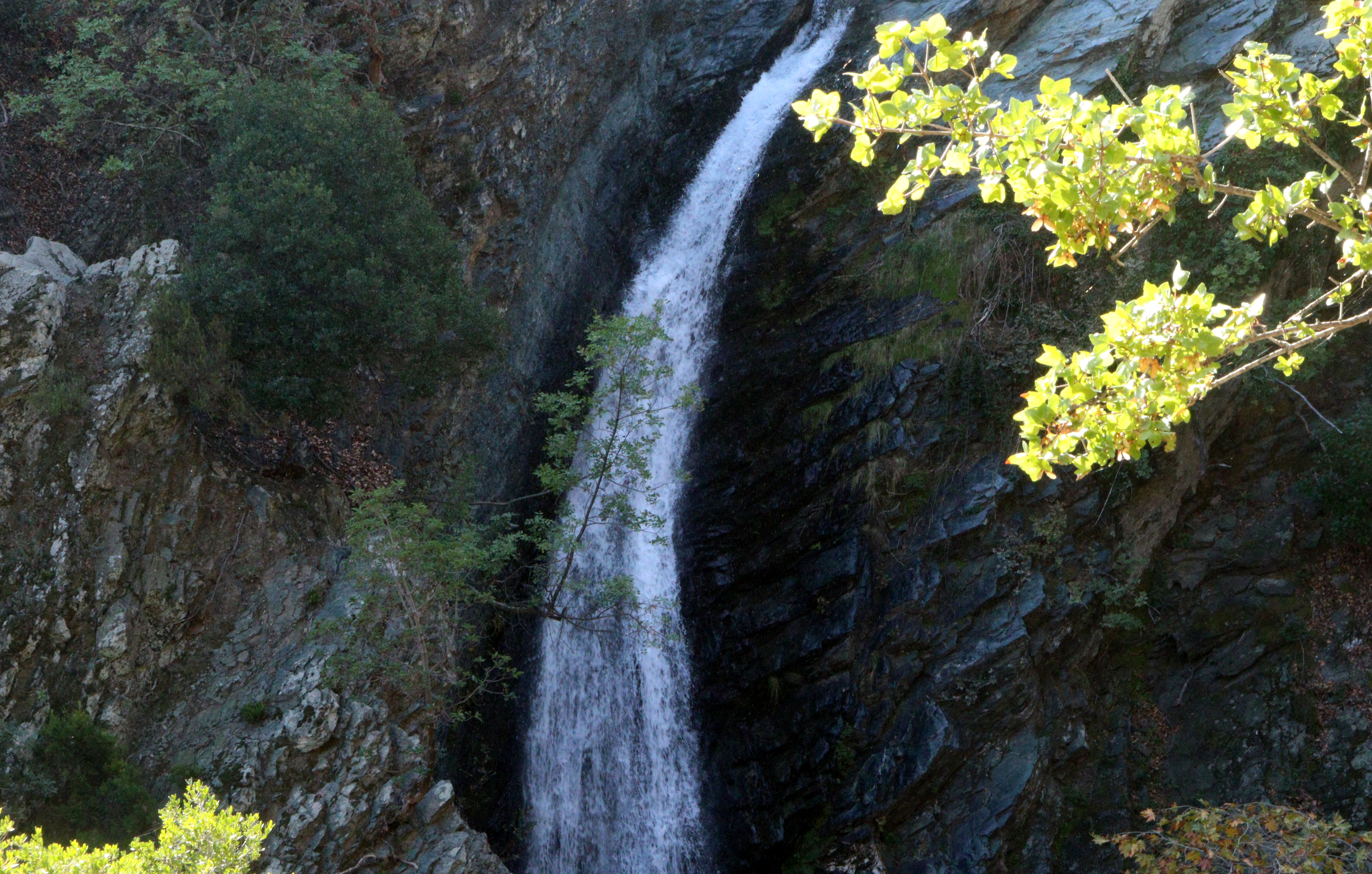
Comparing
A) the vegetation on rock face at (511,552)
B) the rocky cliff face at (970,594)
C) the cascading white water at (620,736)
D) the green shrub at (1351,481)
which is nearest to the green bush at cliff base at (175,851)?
the vegetation on rock face at (511,552)

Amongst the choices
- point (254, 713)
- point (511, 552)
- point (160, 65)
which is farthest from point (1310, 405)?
point (160, 65)

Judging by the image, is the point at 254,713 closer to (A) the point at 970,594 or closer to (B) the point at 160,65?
(B) the point at 160,65

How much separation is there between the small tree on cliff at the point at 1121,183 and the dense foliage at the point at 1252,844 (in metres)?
5.68

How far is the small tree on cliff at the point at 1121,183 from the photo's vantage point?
448 centimetres

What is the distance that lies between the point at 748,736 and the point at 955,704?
103 inches

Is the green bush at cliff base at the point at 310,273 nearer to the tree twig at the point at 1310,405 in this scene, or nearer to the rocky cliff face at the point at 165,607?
the rocky cliff face at the point at 165,607

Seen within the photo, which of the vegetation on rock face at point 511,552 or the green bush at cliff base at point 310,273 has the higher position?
the green bush at cliff base at point 310,273

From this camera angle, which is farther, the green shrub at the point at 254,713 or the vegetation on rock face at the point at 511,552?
the vegetation on rock face at the point at 511,552

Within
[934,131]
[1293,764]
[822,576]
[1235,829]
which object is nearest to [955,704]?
[822,576]

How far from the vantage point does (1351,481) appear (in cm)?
1196

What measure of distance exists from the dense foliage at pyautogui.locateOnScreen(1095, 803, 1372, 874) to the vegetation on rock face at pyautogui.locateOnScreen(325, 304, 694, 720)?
5867 millimetres

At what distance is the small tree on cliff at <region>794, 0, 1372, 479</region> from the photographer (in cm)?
448

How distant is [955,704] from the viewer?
11.2 m

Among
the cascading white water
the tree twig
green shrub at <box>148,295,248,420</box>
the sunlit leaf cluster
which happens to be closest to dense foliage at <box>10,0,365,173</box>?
green shrub at <box>148,295,248,420</box>
